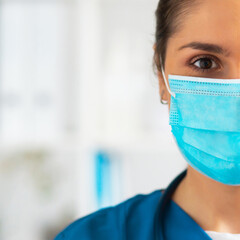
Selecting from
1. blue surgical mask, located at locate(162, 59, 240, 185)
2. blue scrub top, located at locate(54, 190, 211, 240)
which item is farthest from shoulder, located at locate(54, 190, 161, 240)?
blue surgical mask, located at locate(162, 59, 240, 185)

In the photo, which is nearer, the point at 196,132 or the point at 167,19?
the point at 196,132

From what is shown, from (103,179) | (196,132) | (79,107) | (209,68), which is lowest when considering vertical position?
(103,179)

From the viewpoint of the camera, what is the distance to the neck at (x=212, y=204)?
41.1 inches

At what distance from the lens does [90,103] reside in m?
2.44

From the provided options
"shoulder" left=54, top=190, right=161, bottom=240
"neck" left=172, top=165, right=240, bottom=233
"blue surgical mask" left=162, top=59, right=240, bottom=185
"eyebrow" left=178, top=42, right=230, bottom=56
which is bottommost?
"shoulder" left=54, top=190, right=161, bottom=240

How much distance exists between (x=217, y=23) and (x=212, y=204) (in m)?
0.40

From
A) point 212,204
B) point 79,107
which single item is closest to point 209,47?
point 212,204

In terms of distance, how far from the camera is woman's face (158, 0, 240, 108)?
3.04ft

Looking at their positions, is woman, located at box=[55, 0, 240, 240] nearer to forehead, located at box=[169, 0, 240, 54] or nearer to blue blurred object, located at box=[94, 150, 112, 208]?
forehead, located at box=[169, 0, 240, 54]

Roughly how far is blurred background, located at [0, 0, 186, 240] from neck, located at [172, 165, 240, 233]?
134cm

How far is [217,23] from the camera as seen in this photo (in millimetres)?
933

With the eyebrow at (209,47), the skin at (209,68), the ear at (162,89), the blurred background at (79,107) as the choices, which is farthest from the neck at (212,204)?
the blurred background at (79,107)

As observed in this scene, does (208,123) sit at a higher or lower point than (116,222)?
higher

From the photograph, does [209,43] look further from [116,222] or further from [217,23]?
[116,222]
